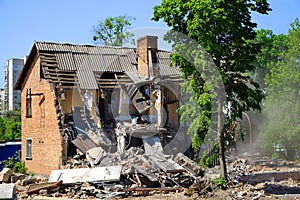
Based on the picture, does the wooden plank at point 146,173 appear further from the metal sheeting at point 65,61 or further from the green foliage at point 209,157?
the metal sheeting at point 65,61

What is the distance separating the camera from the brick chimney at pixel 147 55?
1028 inches

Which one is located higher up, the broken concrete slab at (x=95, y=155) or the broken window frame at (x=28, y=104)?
the broken window frame at (x=28, y=104)

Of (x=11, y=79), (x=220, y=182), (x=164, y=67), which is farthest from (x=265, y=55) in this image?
(x=11, y=79)

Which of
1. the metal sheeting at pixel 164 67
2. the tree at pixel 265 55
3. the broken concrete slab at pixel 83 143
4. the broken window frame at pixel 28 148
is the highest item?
the tree at pixel 265 55

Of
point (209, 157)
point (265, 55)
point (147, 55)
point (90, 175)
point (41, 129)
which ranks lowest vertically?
point (90, 175)

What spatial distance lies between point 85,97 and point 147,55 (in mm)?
4798

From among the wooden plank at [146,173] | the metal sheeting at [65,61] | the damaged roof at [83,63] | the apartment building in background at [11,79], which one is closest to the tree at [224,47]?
the wooden plank at [146,173]

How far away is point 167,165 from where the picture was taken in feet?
66.6

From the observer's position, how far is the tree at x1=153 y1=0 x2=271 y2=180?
709 inches

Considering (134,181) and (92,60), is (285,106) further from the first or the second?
(134,181)

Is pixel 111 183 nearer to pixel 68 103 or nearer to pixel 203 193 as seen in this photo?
pixel 203 193

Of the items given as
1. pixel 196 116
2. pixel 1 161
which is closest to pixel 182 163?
pixel 196 116

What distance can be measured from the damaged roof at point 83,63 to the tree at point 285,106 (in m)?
11.1

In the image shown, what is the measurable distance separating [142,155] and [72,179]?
3.94 m
